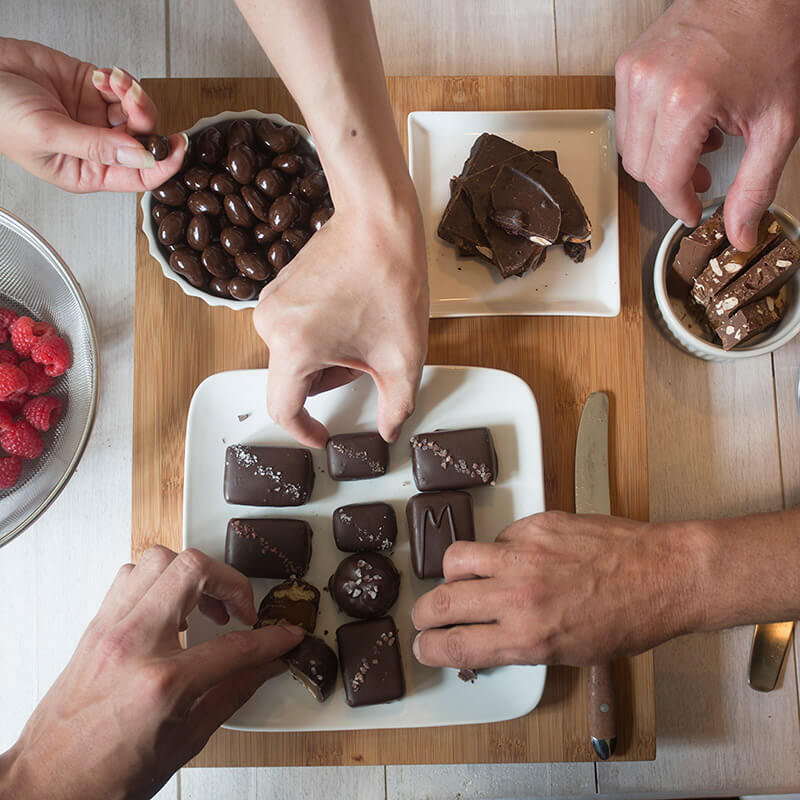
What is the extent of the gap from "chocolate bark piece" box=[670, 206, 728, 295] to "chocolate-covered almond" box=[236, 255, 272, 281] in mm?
667

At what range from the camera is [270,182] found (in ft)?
3.37

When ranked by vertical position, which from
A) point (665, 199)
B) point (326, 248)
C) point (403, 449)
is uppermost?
point (665, 199)

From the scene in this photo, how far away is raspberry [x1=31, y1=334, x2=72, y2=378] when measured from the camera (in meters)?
1.06

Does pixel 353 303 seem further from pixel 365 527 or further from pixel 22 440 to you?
pixel 22 440

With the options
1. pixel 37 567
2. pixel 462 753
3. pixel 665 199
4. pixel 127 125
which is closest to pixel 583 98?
pixel 665 199

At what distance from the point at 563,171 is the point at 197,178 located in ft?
2.00

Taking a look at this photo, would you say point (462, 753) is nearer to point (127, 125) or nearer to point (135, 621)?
point (135, 621)

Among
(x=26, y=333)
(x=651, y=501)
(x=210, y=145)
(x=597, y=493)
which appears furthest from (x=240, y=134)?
(x=651, y=501)

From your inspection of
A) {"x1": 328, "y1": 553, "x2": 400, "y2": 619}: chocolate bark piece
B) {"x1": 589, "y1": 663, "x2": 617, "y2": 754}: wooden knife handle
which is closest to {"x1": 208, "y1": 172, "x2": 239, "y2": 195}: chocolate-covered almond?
{"x1": 328, "y1": 553, "x2": 400, "y2": 619}: chocolate bark piece

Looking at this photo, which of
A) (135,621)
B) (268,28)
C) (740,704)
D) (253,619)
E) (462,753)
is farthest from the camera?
(740,704)

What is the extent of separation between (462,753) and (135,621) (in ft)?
1.90

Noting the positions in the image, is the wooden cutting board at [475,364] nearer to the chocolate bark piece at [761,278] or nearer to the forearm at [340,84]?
the chocolate bark piece at [761,278]

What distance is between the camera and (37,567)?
1258 millimetres

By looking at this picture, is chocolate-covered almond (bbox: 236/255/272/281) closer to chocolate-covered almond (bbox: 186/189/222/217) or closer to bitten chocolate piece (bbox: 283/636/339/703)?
chocolate-covered almond (bbox: 186/189/222/217)
